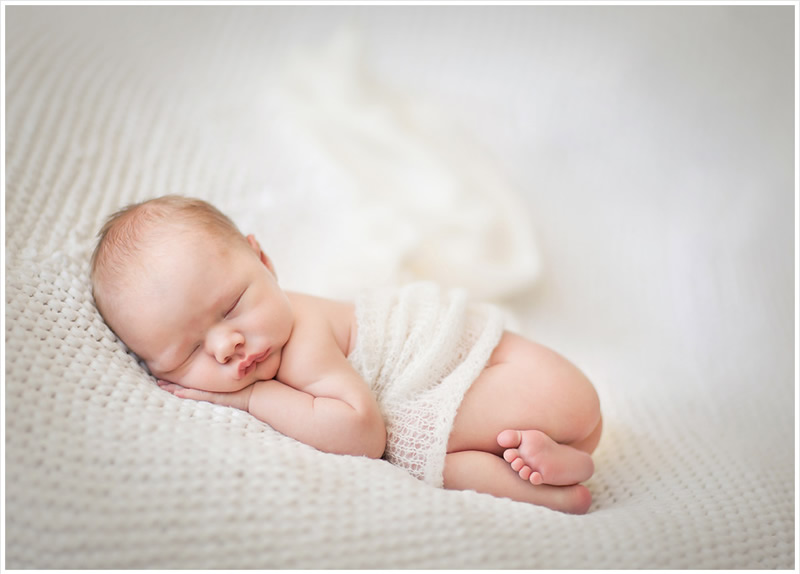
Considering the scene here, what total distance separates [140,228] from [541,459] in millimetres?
731

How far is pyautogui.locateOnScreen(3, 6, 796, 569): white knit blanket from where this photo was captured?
765 millimetres

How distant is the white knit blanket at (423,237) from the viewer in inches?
30.1

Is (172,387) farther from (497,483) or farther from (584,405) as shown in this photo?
(584,405)

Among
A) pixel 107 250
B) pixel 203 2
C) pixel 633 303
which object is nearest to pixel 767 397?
pixel 633 303

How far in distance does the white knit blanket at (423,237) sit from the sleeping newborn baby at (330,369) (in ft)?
0.21

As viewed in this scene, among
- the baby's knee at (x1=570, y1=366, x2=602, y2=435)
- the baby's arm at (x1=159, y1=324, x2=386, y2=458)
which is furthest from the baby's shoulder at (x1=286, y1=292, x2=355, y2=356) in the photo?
the baby's knee at (x1=570, y1=366, x2=602, y2=435)

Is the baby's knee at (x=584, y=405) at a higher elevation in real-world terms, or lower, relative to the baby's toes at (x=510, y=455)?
higher

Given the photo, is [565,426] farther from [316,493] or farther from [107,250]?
[107,250]

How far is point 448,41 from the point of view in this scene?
2.20m

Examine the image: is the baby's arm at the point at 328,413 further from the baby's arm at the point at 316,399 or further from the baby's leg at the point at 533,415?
the baby's leg at the point at 533,415

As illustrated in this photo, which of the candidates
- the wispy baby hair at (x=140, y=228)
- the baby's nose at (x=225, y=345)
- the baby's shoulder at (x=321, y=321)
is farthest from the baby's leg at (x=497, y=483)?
the wispy baby hair at (x=140, y=228)

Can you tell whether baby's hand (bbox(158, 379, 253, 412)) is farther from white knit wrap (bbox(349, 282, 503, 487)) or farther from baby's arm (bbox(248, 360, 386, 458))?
white knit wrap (bbox(349, 282, 503, 487))

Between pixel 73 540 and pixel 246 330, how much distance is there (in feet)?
1.20

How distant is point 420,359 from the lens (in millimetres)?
1051
